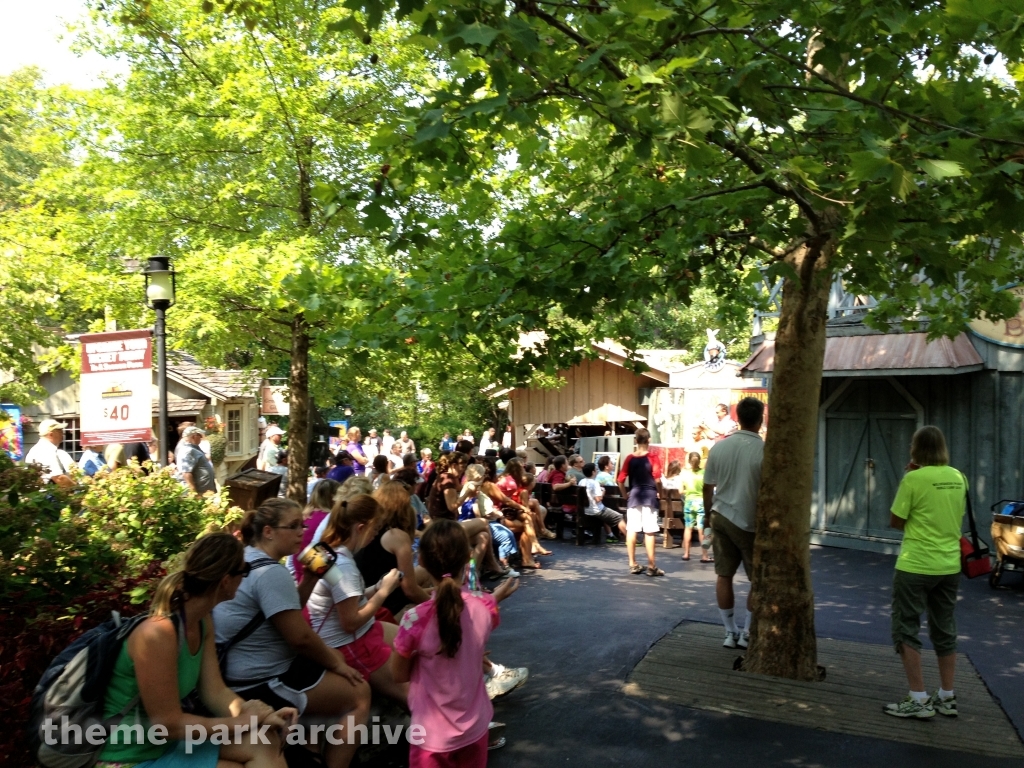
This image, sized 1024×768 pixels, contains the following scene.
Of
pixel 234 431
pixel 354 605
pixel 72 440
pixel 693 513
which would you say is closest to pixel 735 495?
pixel 354 605

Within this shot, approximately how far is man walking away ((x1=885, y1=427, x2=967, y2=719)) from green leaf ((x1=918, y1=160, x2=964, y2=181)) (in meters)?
2.72

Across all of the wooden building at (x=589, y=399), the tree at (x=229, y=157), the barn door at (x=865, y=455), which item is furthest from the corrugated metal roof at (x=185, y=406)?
the barn door at (x=865, y=455)

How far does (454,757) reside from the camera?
4.27m

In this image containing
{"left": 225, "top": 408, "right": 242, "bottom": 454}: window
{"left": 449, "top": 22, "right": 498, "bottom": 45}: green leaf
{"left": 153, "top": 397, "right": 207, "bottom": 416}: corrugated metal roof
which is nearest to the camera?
{"left": 449, "top": 22, "right": 498, "bottom": 45}: green leaf

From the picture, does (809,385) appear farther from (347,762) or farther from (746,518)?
(347,762)

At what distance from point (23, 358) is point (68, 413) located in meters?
8.50

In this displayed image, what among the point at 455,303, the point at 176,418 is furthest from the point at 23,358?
the point at 455,303

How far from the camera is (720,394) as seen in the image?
62.8 feet

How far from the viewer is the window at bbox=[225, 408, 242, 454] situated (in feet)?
104

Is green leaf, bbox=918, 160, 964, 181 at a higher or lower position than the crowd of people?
higher

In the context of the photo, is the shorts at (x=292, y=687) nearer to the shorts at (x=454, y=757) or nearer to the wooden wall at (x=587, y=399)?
the shorts at (x=454, y=757)

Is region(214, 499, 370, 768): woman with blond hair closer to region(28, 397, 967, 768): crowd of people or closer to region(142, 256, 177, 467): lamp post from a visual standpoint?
region(28, 397, 967, 768): crowd of people

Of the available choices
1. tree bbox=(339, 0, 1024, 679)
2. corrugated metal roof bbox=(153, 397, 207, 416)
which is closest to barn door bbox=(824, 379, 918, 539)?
tree bbox=(339, 0, 1024, 679)

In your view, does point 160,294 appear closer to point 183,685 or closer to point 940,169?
point 183,685
